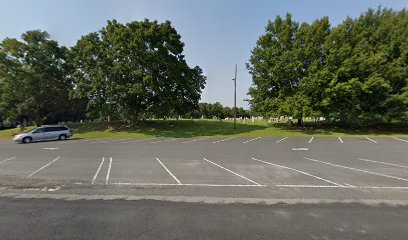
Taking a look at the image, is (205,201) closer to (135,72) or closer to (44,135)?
(44,135)

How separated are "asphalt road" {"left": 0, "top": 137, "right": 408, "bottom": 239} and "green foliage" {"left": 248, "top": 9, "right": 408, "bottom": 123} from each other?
753 inches

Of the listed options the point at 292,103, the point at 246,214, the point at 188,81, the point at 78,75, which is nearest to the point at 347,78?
the point at 292,103

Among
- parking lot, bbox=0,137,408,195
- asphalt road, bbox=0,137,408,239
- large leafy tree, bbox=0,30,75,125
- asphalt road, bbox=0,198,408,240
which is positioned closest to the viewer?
asphalt road, bbox=0,198,408,240

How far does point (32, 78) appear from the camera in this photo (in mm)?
31750

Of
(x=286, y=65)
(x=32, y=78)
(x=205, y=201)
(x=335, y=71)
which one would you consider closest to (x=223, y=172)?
(x=205, y=201)

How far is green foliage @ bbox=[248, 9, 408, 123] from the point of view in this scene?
26.4 m

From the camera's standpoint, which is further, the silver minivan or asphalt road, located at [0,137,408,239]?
the silver minivan

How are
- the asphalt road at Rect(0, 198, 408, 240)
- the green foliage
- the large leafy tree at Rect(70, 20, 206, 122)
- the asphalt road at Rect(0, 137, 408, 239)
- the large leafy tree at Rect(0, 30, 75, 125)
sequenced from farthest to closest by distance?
the large leafy tree at Rect(0, 30, 75, 125), the large leafy tree at Rect(70, 20, 206, 122), the green foliage, the asphalt road at Rect(0, 137, 408, 239), the asphalt road at Rect(0, 198, 408, 240)

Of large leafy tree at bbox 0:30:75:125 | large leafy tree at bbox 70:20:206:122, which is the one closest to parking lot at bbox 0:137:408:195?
large leafy tree at bbox 70:20:206:122

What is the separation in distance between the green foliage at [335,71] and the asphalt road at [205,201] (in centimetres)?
1914

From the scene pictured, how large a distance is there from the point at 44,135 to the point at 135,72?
12.6m

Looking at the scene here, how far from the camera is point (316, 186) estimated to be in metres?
6.48

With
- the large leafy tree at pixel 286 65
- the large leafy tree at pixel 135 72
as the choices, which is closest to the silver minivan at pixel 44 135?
the large leafy tree at pixel 135 72

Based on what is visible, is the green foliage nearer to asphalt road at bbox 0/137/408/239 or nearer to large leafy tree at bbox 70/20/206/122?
large leafy tree at bbox 70/20/206/122
